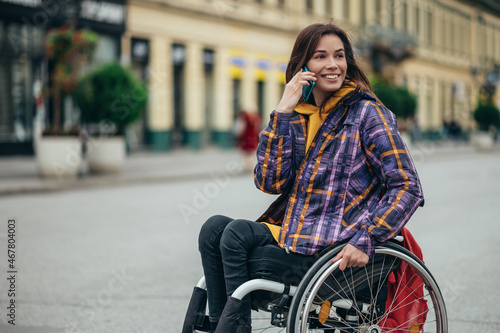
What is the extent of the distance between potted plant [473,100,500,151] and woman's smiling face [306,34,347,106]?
3445cm

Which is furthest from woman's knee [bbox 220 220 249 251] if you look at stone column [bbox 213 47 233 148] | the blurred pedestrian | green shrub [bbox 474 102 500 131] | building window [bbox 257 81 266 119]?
green shrub [bbox 474 102 500 131]

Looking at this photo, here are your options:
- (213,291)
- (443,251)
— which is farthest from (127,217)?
(213,291)

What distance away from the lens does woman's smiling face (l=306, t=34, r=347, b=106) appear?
10.3ft

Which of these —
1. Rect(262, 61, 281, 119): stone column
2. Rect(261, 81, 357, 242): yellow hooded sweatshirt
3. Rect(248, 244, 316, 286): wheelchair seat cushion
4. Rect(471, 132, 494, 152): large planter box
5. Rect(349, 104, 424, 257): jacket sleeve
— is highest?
Rect(262, 61, 281, 119): stone column

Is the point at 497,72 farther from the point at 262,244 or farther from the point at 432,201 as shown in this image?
the point at 262,244

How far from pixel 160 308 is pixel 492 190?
10.1 meters

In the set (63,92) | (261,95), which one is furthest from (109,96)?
(261,95)

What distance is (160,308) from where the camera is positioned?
16.2 feet

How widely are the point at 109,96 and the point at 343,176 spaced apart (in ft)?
45.5

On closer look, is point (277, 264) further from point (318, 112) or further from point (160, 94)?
A: point (160, 94)

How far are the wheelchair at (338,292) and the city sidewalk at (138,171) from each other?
10.9 m

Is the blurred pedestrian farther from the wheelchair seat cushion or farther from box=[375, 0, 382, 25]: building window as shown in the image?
box=[375, 0, 382, 25]: building window

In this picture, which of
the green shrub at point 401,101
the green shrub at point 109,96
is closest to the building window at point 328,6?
the green shrub at point 401,101

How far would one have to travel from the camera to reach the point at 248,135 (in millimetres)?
19391
